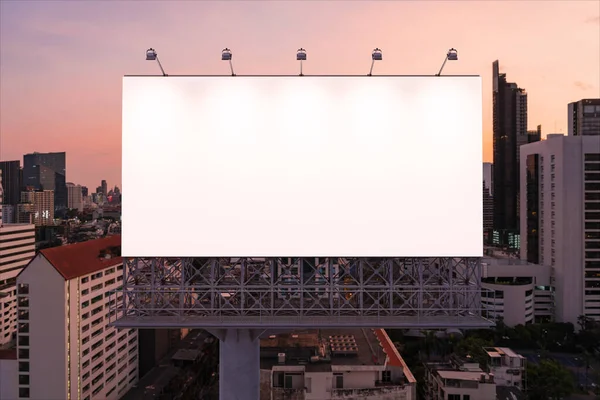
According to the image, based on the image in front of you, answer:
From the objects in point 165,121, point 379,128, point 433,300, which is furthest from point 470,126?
point 165,121

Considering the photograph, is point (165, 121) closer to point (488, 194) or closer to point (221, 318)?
point (221, 318)

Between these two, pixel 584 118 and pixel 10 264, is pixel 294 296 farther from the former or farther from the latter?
pixel 584 118

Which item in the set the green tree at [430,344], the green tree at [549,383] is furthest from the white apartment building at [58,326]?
the green tree at [549,383]

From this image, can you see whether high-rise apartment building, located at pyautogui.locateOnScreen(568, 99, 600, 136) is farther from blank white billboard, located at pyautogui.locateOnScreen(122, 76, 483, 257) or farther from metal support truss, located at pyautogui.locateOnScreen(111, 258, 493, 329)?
metal support truss, located at pyautogui.locateOnScreen(111, 258, 493, 329)

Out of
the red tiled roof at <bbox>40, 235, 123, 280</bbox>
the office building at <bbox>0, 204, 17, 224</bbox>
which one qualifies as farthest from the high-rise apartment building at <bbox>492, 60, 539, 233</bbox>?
the office building at <bbox>0, 204, 17, 224</bbox>

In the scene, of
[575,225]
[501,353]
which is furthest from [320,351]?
[575,225]

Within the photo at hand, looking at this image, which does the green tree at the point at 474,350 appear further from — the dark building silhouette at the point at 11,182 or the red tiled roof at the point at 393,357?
the dark building silhouette at the point at 11,182
